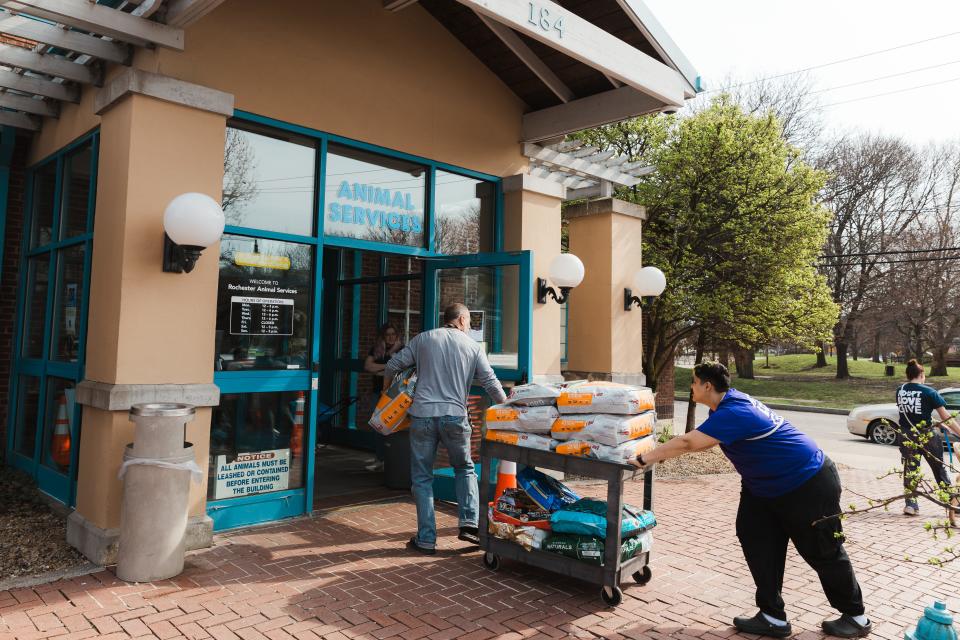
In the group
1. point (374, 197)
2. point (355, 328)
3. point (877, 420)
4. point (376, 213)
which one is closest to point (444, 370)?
point (376, 213)

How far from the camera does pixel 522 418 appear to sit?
4.50 metres

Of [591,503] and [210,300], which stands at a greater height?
[210,300]

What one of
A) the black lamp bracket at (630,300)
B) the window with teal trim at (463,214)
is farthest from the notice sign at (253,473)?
the black lamp bracket at (630,300)

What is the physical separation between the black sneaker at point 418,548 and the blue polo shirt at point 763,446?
7.52ft

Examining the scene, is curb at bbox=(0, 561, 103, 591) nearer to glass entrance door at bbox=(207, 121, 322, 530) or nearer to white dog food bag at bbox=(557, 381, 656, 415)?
glass entrance door at bbox=(207, 121, 322, 530)

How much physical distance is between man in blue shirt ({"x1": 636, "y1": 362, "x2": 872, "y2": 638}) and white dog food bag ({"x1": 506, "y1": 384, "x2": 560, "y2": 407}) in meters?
Answer: 0.81

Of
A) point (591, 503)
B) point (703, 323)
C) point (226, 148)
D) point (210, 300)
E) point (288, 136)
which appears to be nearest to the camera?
point (591, 503)

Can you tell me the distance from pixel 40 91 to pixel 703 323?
9.13m

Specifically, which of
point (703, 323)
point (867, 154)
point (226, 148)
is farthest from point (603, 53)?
point (867, 154)

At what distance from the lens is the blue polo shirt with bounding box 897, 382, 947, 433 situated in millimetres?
6719

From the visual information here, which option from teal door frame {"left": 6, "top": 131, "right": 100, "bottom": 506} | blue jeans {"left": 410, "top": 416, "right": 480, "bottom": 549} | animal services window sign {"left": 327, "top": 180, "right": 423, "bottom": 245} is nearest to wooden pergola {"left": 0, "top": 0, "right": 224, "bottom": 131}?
teal door frame {"left": 6, "top": 131, "right": 100, "bottom": 506}

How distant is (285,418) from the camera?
562 centimetres

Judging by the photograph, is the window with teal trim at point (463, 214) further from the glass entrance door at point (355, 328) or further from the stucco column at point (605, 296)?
the stucco column at point (605, 296)

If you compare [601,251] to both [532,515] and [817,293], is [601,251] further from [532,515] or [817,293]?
[532,515]
